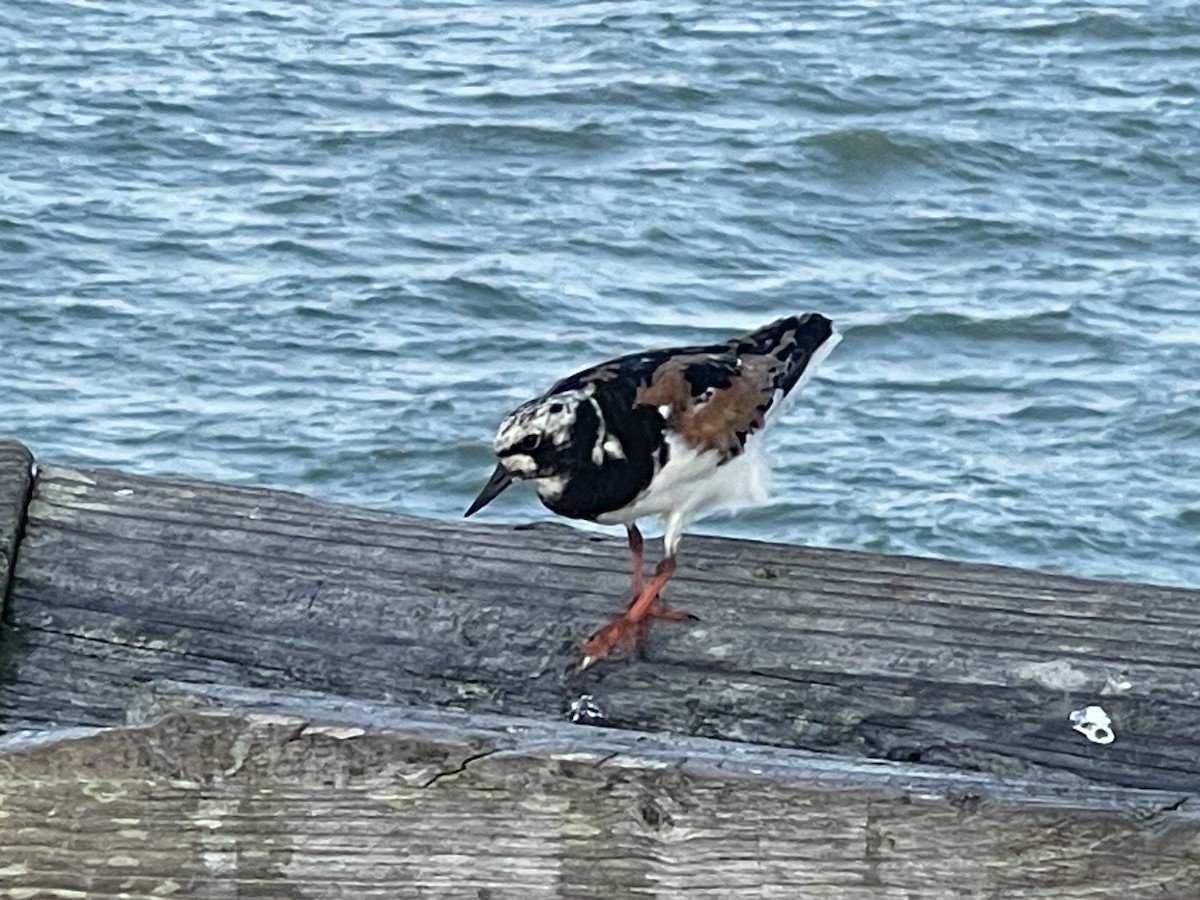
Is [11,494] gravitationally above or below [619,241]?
above

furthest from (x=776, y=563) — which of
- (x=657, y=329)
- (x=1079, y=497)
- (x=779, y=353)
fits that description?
(x=657, y=329)

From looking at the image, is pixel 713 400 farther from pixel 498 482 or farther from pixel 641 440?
pixel 498 482

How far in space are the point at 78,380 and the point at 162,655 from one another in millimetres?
5822

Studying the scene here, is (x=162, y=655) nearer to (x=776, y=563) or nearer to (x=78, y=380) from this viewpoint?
(x=776, y=563)

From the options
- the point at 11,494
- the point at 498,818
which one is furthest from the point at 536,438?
the point at 498,818

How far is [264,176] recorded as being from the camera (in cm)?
957

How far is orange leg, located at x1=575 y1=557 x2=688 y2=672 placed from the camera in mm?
2121

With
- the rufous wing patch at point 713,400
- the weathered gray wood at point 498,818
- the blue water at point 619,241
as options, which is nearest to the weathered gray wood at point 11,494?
the weathered gray wood at point 498,818

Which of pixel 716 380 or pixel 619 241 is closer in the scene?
pixel 716 380

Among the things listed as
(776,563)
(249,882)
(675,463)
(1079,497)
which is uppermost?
(249,882)

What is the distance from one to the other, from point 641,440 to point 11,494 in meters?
1.24

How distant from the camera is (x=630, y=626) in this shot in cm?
219

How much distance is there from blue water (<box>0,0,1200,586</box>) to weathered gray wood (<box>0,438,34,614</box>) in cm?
384

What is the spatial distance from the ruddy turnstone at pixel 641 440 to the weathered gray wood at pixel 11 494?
855mm
